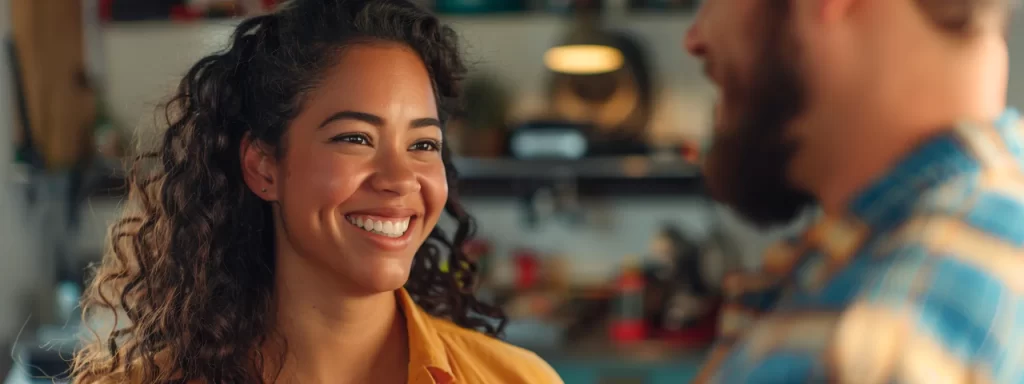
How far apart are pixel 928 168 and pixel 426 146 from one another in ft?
2.40

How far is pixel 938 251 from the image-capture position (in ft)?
1.99

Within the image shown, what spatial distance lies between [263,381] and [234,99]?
14.0 inches

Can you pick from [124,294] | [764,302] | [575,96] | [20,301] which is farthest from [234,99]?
[20,301]

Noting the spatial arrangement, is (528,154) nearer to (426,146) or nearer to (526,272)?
(526,272)

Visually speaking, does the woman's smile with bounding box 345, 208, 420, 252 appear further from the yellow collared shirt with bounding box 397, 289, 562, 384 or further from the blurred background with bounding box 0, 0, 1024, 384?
the blurred background with bounding box 0, 0, 1024, 384

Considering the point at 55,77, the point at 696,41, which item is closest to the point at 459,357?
the point at 696,41

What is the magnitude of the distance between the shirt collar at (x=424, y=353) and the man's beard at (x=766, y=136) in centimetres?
67

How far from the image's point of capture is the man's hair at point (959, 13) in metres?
0.66

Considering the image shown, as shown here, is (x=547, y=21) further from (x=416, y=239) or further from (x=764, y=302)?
(x=764, y=302)

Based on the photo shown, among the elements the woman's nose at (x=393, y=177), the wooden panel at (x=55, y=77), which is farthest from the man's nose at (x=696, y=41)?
the wooden panel at (x=55, y=77)

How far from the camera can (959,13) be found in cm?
66

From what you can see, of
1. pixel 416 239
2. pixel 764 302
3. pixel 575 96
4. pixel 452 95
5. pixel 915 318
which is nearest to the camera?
pixel 915 318

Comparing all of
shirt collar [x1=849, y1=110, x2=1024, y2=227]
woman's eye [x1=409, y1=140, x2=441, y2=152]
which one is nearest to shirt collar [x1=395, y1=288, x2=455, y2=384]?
woman's eye [x1=409, y1=140, x2=441, y2=152]

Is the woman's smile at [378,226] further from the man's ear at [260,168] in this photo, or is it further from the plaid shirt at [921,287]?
the plaid shirt at [921,287]
